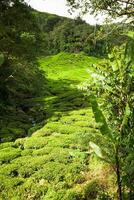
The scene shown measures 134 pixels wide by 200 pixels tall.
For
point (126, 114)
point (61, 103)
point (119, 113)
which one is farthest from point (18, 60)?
point (126, 114)

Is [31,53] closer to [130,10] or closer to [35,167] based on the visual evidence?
[130,10]

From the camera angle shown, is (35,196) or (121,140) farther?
(35,196)

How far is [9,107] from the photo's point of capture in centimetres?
3020

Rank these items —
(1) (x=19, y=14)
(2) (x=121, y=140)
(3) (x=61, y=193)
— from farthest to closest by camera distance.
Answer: (1) (x=19, y=14), (3) (x=61, y=193), (2) (x=121, y=140)

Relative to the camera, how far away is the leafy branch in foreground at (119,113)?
10379 mm

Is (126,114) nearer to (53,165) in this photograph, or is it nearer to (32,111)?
(53,165)

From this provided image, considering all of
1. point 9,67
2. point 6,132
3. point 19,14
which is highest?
point 19,14

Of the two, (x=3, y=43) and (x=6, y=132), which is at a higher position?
(x=3, y=43)

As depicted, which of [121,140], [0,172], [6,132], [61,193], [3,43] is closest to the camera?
[121,140]

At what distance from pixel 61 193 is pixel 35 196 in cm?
100

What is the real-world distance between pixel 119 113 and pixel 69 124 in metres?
13.2

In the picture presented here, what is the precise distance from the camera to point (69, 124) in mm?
25344

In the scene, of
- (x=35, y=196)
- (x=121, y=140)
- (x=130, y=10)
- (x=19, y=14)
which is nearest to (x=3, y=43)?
(x=19, y=14)

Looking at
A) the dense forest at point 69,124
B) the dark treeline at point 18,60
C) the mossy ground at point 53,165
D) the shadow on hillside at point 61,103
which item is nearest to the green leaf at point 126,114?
the dense forest at point 69,124
